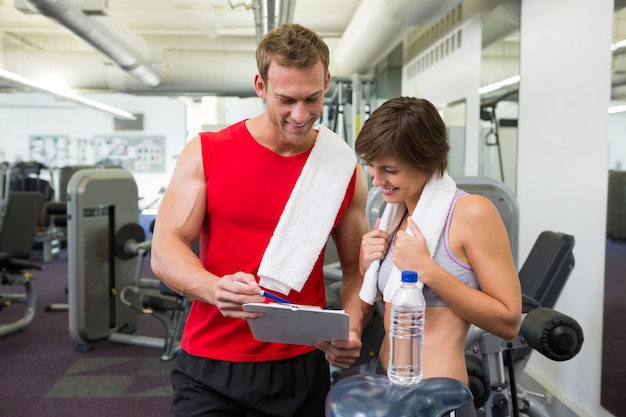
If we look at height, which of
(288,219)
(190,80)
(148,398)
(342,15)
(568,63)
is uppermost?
(342,15)

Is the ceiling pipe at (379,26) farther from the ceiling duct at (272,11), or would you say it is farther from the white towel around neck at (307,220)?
the white towel around neck at (307,220)

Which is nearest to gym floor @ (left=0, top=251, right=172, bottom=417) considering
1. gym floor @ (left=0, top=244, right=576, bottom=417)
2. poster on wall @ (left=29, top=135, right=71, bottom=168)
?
gym floor @ (left=0, top=244, right=576, bottom=417)

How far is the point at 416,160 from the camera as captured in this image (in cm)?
141

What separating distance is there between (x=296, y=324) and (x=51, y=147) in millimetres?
12620

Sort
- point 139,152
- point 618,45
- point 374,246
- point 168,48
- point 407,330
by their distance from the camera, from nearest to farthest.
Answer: point 407,330
point 374,246
point 618,45
point 168,48
point 139,152

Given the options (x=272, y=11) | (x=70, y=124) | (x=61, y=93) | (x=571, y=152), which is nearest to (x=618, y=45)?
(x=571, y=152)

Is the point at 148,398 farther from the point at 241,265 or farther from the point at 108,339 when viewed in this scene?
the point at 241,265

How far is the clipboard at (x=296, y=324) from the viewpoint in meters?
1.31

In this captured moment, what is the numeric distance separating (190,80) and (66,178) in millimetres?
2314

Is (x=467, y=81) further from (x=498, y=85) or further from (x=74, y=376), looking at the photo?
(x=74, y=376)

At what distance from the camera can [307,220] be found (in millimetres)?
1597

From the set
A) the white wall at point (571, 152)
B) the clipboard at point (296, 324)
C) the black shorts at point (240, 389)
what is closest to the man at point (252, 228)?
the black shorts at point (240, 389)

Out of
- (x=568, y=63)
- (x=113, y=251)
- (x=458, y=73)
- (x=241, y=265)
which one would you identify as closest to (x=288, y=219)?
(x=241, y=265)

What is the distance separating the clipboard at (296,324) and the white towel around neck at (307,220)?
0.48ft
